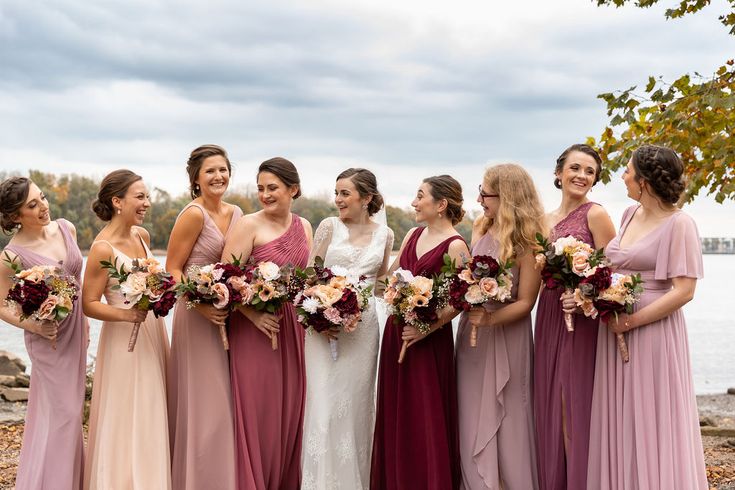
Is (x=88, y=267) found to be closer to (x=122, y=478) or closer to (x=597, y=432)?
(x=122, y=478)

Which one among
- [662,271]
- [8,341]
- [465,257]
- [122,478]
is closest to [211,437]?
[122,478]

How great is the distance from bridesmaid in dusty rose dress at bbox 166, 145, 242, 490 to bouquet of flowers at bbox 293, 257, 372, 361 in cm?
87

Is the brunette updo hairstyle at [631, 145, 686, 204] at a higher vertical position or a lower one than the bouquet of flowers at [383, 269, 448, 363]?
higher

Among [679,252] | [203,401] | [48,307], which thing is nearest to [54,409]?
[48,307]

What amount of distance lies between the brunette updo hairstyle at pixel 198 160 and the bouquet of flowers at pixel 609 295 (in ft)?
10.8

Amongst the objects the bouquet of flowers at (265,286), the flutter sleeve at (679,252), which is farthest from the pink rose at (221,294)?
the flutter sleeve at (679,252)

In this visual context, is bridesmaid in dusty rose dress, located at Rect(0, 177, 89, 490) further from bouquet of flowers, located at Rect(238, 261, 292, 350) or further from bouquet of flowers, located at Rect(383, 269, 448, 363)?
bouquet of flowers, located at Rect(383, 269, 448, 363)

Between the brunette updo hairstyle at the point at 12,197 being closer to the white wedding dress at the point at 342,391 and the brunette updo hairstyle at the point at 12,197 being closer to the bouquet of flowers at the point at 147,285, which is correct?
the bouquet of flowers at the point at 147,285

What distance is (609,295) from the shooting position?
601 cm

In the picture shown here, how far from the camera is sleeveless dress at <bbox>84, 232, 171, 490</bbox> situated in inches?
267

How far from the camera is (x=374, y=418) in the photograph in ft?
23.9

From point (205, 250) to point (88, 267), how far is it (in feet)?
3.22

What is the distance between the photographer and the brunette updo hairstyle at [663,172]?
6.22m

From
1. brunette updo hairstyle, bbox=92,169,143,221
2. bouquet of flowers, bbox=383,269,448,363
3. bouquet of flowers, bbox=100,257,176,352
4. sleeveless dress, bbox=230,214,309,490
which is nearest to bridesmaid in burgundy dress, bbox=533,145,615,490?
bouquet of flowers, bbox=383,269,448,363
